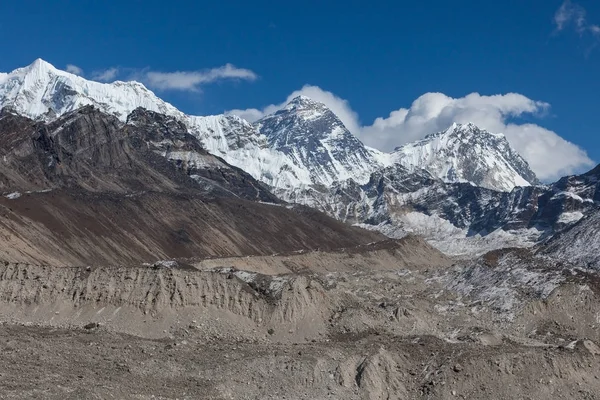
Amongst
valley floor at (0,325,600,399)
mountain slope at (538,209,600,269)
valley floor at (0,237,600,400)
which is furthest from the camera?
mountain slope at (538,209,600,269)

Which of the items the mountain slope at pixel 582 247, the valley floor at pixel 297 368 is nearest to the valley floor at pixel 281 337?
the valley floor at pixel 297 368

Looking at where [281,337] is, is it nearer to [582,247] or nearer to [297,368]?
[297,368]

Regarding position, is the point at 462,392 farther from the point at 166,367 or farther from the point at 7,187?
the point at 7,187

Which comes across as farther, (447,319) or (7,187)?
(7,187)

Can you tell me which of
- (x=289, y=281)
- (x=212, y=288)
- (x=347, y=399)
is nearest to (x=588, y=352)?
(x=347, y=399)

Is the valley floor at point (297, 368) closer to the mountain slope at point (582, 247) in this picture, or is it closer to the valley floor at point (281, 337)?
the valley floor at point (281, 337)

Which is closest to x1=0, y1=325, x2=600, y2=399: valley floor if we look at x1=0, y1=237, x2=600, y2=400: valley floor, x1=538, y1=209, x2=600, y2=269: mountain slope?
x1=0, y1=237, x2=600, y2=400: valley floor

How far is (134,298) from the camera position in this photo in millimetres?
54656

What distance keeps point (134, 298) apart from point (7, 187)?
Answer: 440ft

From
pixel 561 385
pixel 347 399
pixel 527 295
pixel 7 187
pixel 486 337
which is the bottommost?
pixel 347 399

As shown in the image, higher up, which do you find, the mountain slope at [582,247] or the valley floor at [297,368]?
Answer: the mountain slope at [582,247]

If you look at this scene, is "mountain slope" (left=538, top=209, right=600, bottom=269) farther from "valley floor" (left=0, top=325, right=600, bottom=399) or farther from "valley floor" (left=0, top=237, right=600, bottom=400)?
"valley floor" (left=0, top=325, right=600, bottom=399)

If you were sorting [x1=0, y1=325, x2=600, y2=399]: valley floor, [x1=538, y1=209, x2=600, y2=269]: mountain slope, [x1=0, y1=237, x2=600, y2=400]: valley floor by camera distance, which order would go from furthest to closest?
[x1=538, y1=209, x2=600, y2=269]: mountain slope → [x1=0, y1=237, x2=600, y2=400]: valley floor → [x1=0, y1=325, x2=600, y2=399]: valley floor

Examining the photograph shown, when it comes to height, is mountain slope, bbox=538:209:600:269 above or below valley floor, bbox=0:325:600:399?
above
